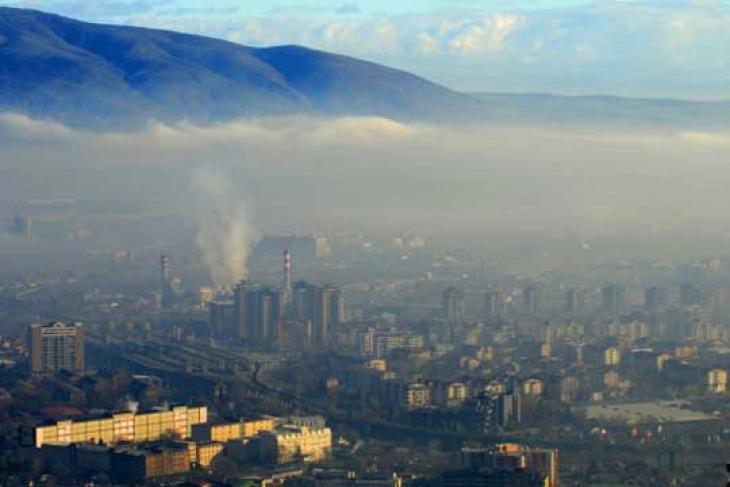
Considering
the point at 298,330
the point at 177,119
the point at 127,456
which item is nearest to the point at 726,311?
the point at 298,330

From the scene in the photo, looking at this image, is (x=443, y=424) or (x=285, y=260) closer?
(x=443, y=424)

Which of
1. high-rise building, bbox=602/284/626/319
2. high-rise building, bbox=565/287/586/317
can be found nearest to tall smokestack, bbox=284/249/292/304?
high-rise building, bbox=565/287/586/317

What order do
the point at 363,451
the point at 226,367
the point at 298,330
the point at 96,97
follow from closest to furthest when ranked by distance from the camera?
the point at 363,451 < the point at 226,367 < the point at 298,330 < the point at 96,97

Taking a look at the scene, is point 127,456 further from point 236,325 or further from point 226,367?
point 236,325

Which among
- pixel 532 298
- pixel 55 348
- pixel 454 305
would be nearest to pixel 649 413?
pixel 55 348

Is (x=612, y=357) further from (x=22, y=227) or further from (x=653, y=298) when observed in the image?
(x=22, y=227)

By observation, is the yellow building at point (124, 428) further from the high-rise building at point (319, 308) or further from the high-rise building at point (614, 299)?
the high-rise building at point (614, 299)
